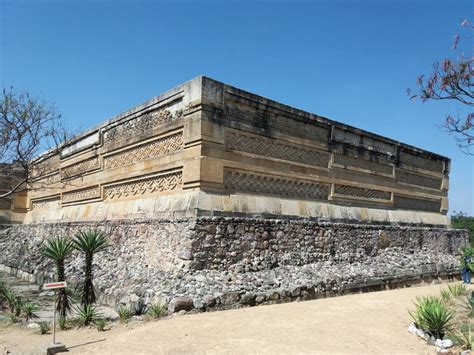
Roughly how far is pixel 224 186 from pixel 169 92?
2580 millimetres

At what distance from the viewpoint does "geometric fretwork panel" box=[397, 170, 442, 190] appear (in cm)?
1425

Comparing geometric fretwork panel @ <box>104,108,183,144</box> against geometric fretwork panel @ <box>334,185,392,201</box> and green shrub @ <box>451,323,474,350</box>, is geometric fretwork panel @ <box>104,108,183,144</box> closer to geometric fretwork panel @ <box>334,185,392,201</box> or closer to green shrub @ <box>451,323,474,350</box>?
geometric fretwork panel @ <box>334,185,392,201</box>

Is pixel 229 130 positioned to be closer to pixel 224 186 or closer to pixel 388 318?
pixel 224 186

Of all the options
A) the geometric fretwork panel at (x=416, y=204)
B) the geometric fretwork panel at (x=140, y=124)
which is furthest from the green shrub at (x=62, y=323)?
the geometric fretwork panel at (x=416, y=204)

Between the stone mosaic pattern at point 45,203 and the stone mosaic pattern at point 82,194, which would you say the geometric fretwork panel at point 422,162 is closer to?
the stone mosaic pattern at point 82,194

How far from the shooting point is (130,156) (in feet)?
35.2

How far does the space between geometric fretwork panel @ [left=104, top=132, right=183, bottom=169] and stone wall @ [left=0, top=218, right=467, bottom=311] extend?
5.45 feet

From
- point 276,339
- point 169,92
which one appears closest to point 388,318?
point 276,339

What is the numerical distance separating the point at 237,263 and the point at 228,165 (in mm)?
2042

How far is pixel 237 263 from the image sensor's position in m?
8.39

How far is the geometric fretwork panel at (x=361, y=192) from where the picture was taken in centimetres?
1165

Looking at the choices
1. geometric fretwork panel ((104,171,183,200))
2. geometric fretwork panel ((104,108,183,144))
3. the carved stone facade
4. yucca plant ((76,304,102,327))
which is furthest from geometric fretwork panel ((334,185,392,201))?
yucca plant ((76,304,102,327))

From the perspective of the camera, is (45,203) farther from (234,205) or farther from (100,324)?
(100,324)

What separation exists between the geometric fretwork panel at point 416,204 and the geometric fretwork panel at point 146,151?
8.24 m
